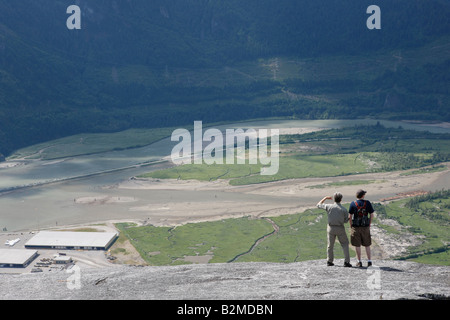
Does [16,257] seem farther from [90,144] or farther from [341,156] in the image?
[90,144]

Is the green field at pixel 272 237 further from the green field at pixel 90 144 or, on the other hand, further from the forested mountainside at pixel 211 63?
the forested mountainside at pixel 211 63

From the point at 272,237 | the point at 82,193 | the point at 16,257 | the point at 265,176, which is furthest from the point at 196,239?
the point at 265,176

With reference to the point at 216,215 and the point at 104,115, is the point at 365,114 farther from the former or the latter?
the point at 216,215

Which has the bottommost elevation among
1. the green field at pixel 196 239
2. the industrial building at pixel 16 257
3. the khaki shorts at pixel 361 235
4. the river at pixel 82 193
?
the green field at pixel 196 239

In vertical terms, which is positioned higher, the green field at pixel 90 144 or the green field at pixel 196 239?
the green field at pixel 90 144

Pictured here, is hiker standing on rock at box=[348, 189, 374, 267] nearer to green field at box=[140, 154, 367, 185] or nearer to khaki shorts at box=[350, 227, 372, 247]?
khaki shorts at box=[350, 227, 372, 247]

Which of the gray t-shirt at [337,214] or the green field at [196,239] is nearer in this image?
the gray t-shirt at [337,214]

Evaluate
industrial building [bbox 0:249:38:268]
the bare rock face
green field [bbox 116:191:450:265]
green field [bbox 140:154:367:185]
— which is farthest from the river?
the bare rock face

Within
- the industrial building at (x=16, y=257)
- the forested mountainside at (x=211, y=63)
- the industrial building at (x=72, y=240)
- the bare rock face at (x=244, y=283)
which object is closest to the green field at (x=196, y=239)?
the industrial building at (x=72, y=240)
